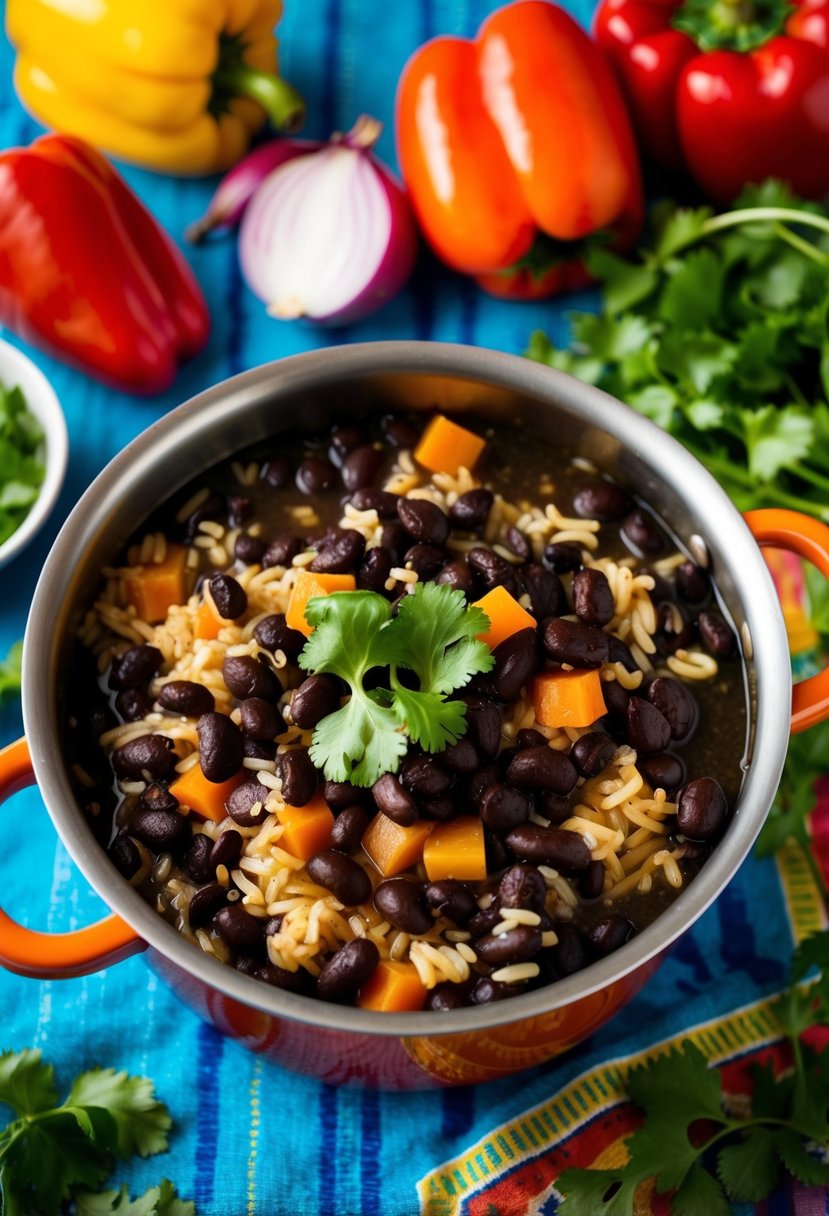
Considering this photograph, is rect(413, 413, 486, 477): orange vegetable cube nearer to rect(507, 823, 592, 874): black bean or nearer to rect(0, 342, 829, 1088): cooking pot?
rect(0, 342, 829, 1088): cooking pot

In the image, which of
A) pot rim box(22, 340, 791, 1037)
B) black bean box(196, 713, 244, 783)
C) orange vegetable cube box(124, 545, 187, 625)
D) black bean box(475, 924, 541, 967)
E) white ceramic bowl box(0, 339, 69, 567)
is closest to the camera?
pot rim box(22, 340, 791, 1037)

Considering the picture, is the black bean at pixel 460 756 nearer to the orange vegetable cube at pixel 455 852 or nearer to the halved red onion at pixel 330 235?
the orange vegetable cube at pixel 455 852

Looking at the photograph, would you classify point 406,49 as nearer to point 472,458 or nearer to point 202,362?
point 202,362

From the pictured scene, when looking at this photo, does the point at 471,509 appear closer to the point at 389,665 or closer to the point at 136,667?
the point at 389,665

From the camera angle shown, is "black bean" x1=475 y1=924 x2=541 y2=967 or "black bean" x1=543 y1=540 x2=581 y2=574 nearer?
"black bean" x1=475 y1=924 x2=541 y2=967

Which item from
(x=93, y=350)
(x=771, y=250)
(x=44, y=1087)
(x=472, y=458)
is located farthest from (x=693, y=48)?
(x=44, y=1087)

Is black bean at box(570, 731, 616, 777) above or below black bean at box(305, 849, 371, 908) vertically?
above

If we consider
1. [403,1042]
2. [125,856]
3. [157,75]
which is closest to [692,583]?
[403,1042]

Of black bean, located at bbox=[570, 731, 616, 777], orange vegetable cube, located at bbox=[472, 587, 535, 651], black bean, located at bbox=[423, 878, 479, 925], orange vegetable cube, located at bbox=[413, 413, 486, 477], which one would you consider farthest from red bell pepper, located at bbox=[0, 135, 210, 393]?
black bean, located at bbox=[423, 878, 479, 925]
